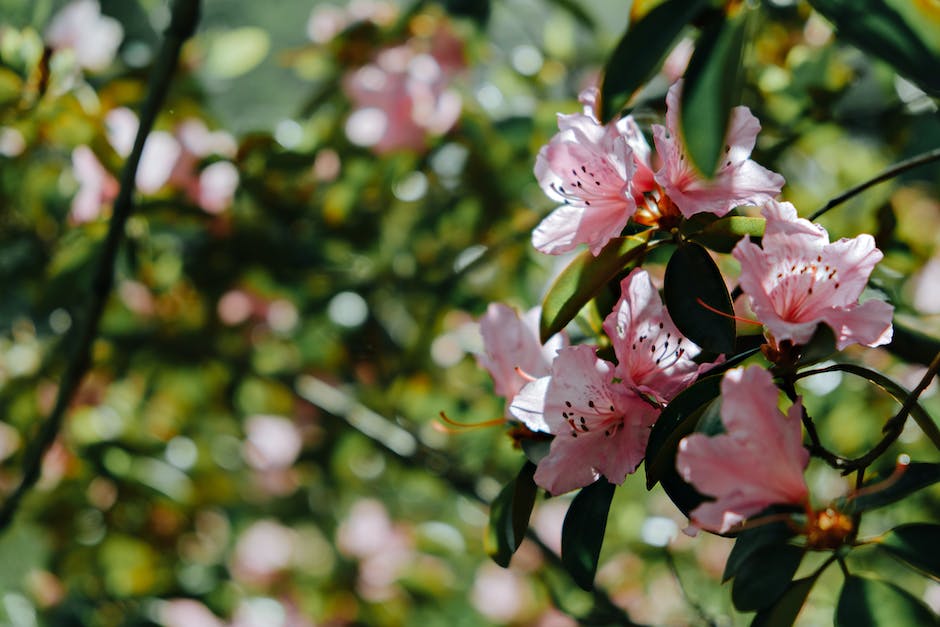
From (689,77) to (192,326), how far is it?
1.25 m

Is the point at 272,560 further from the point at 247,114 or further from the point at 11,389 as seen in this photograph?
the point at 247,114

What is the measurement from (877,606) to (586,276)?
23 centimetres

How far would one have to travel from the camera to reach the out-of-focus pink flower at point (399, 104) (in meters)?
1.41

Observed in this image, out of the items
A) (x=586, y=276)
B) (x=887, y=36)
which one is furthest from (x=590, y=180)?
(x=887, y=36)

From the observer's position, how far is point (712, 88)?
0.44 m

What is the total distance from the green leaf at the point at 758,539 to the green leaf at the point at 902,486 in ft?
0.16

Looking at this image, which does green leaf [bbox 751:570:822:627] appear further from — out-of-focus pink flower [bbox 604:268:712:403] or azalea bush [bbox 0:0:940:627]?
out-of-focus pink flower [bbox 604:268:712:403]

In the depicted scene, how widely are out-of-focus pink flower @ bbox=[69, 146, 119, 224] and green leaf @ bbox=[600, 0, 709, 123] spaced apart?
33.7 inches

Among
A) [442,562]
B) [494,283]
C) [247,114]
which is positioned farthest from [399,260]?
[247,114]

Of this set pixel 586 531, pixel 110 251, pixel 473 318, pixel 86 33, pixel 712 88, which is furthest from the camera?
pixel 473 318

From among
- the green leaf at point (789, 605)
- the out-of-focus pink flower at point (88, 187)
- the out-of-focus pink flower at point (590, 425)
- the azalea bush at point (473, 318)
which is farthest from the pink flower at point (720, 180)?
the out-of-focus pink flower at point (88, 187)

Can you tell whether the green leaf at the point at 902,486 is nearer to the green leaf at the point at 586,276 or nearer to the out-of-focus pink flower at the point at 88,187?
the green leaf at the point at 586,276

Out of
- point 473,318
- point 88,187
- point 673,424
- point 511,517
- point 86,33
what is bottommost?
point 473,318

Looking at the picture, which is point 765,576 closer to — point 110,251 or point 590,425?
point 590,425
